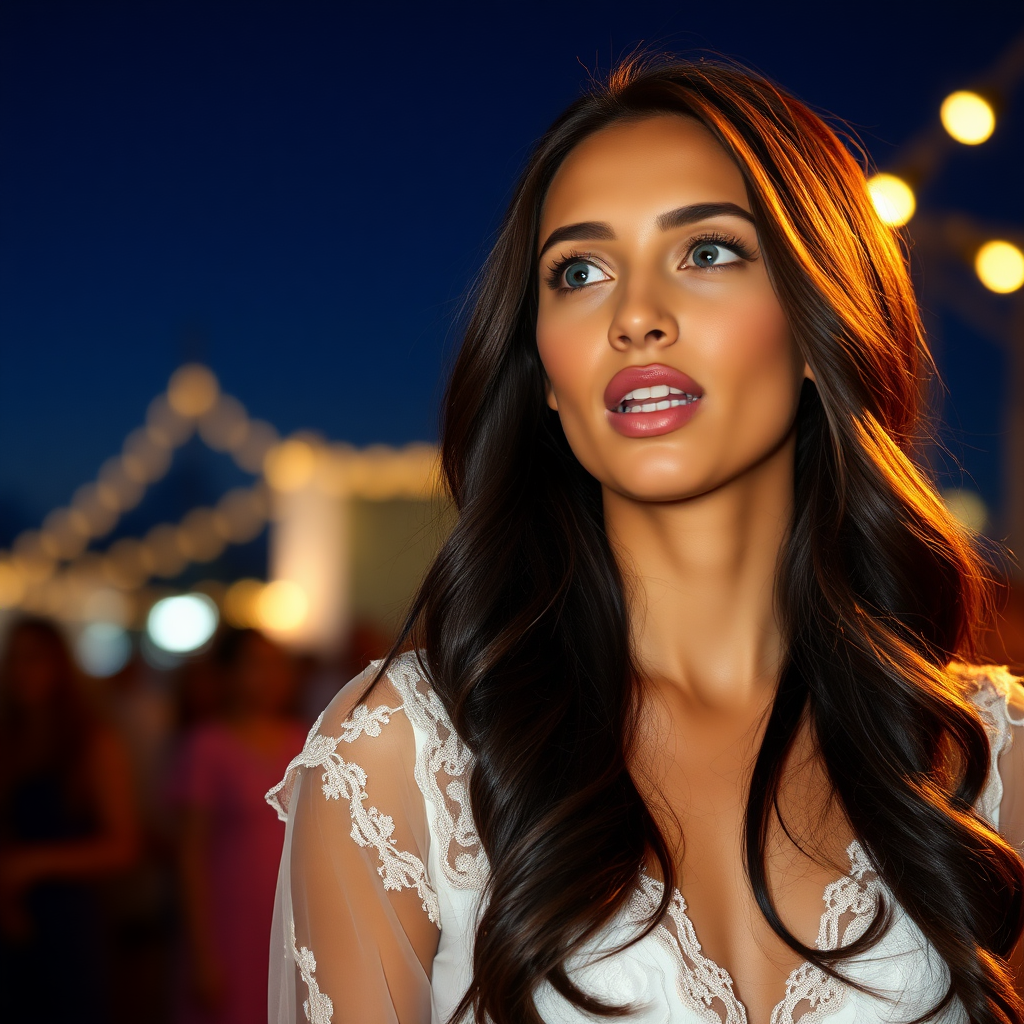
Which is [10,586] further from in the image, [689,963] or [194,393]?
[689,963]

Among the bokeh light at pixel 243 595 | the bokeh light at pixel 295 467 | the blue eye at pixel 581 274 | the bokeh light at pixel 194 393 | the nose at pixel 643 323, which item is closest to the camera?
the nose at pixel 643 323

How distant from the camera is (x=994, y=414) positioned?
5.89 meters

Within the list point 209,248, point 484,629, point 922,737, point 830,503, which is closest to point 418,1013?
point 484,629

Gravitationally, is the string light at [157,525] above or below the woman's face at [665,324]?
above

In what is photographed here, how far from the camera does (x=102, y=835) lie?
319 centimetres

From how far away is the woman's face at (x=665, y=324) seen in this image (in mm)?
1383

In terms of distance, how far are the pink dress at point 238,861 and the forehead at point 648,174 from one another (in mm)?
2183

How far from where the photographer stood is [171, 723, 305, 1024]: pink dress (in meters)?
3.18

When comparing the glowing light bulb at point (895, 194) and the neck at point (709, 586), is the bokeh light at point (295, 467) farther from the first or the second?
the neck at point (709, 586)

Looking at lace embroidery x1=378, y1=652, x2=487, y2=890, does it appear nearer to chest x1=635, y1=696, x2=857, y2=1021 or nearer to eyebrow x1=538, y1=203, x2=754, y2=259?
chest x1=635, y1=696, x2=857, y2=1021

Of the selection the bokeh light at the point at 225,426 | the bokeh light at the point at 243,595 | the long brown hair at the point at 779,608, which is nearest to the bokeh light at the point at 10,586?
the bokeh light at the point at 243,595

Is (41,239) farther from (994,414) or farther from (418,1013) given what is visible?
(418,1013)

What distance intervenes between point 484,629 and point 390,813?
28cm

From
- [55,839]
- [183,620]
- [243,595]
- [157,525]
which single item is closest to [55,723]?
[55,839]
